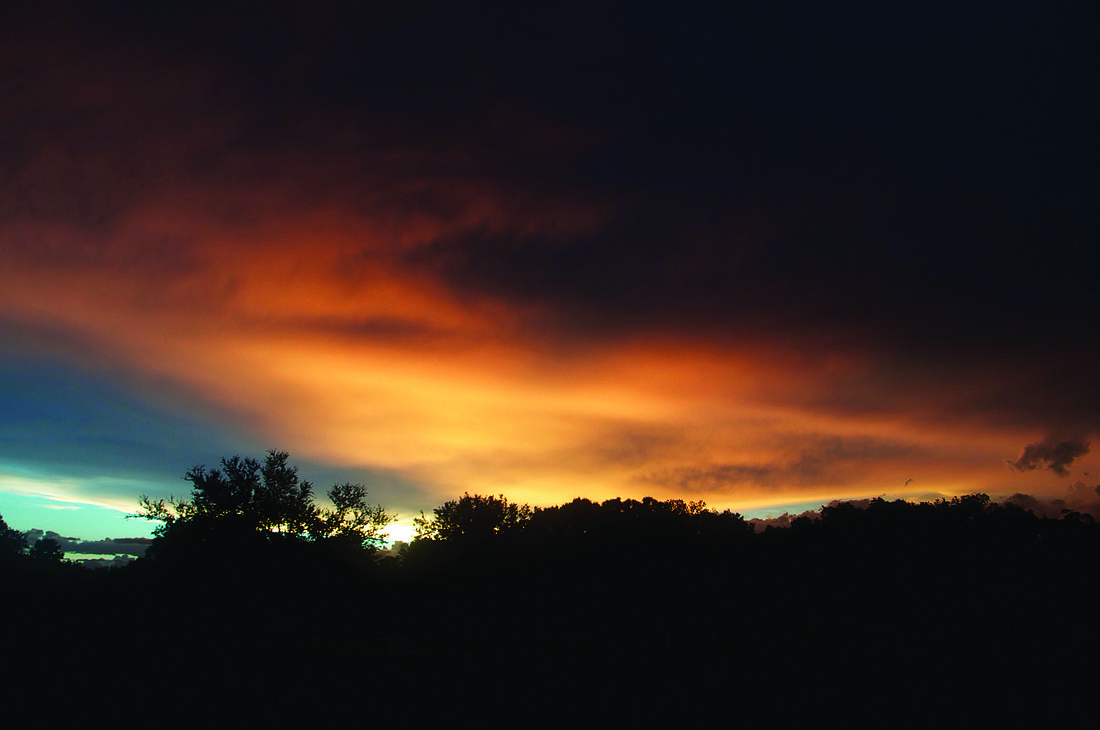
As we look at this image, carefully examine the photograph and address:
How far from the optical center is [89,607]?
4381 cm

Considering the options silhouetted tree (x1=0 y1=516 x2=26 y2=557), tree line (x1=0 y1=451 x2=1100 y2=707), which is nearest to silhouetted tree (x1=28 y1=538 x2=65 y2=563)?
silhouetted tree (x1=0 y1=516 x2=26 y2=557)

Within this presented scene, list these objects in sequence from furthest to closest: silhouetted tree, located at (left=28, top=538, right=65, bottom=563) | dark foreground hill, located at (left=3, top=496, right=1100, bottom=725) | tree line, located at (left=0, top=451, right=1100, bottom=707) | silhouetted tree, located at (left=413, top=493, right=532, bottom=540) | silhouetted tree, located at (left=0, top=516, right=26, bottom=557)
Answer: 1. silhouetted tree, located at (left=28, top=538, right=65, bottom=563)
2. silhouetted tree, located at (left=0, top=516, right=26, bottom=557)
3. silhouetted tree, located at (left=413, top=493, right=532, bottom=540)
4. tree line, located at (left=0, top=451, right=1100, bottom=707)
5. dark foreground hill, located at (left=3, top=496, right=1100, bottom=725)

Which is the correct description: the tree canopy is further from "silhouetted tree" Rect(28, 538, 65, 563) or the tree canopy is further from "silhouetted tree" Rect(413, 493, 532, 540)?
"silhouetted tree" Rect(28, 538, 65, 563)

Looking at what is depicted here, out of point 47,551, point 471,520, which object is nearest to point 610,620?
Result: point 471,520

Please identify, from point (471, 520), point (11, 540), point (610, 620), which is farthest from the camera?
point (11, 540)

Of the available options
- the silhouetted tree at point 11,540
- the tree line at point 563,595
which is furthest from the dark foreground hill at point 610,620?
the silhouetted tree at point 11,540

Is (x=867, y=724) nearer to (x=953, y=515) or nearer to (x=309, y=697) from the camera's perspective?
(x=309, y=697)

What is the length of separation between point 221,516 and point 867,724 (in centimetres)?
5030

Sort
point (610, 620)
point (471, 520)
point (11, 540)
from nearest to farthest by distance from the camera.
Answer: point (610, 620) → point (471, 520) → point (11, 540)

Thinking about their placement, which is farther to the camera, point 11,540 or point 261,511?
point 11,540

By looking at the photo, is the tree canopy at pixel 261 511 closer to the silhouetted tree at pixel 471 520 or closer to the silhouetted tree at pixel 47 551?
the silhouetted tree at pixel 471 520

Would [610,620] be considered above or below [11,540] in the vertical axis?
below

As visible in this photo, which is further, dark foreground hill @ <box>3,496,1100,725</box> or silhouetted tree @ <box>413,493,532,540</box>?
silhouetted tree @ <box>413,493,532,540</box>

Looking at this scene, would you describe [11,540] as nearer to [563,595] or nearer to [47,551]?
[47,551]
